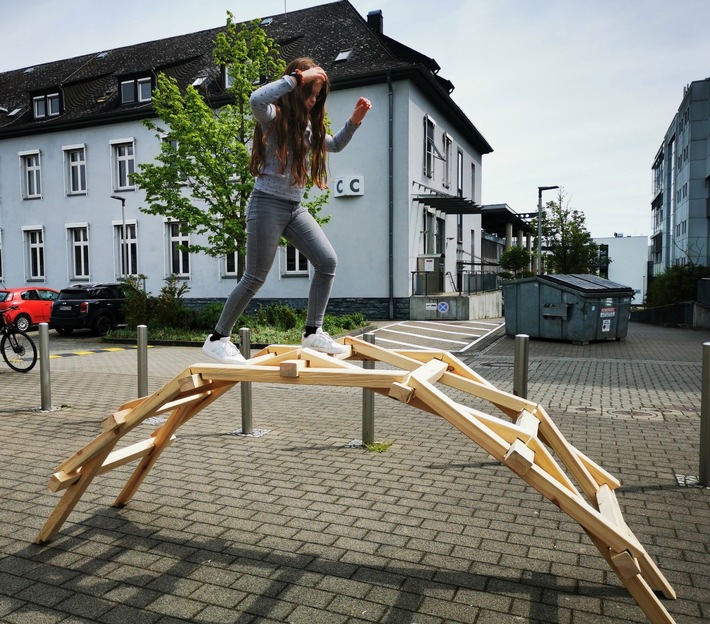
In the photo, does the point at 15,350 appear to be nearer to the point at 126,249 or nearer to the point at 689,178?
the point at 126,249

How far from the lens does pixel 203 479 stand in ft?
16.7

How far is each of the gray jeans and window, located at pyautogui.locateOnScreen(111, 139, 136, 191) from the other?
26.2m

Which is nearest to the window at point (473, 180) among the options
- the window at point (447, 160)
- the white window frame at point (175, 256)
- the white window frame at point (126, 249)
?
the window at point (447, 160)

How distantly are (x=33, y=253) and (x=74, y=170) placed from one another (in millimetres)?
4439

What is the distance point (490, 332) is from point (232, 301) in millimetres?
16688

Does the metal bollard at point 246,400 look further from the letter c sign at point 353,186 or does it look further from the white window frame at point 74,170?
the white window frame at point 74,170

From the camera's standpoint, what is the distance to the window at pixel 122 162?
91.4 feet

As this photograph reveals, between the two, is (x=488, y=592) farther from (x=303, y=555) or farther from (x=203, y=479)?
(x=203, y=479)

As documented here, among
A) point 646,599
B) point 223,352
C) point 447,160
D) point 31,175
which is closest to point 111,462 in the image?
point 223,352

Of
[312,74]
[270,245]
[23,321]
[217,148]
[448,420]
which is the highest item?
[217,148]

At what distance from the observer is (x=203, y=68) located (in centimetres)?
2803

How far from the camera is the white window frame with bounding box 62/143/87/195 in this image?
2884 cm

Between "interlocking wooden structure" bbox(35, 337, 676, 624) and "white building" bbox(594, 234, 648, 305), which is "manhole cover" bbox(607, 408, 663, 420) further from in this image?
"white building" bbox(594, 234, 648, 305)

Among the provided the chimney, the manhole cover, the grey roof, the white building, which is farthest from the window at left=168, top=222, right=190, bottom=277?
the white building
